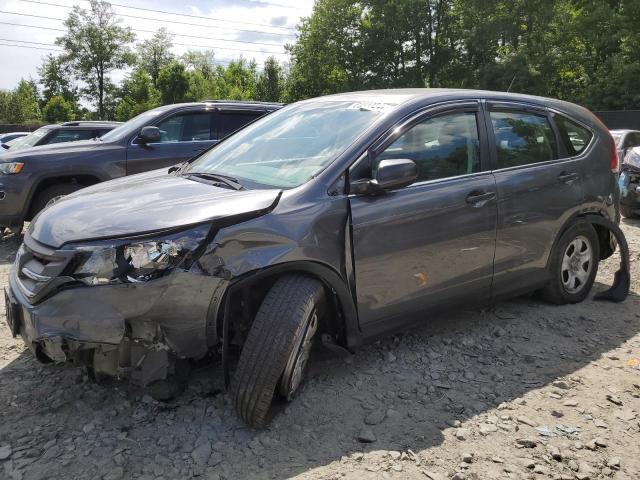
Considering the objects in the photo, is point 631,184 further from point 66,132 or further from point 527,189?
point 66,132

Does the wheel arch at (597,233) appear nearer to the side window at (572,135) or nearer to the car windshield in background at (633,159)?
the side window at (572,135)

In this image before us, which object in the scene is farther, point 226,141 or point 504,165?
point 226,141

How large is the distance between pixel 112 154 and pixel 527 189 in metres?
5.09

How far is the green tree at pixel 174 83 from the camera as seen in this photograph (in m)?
41.6

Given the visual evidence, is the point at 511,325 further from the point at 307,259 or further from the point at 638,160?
the point at 638,160

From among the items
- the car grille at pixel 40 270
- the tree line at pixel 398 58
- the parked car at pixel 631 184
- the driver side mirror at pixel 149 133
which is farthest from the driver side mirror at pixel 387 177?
the tree line at pixel 398 58

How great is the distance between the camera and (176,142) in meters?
7.41

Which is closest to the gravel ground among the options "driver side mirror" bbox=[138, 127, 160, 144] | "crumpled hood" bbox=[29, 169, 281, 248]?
"crumpled hood" bbox=[29, 169, 281, 248]

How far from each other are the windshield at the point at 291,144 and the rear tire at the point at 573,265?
1917 millimetres

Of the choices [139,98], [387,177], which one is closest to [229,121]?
[387,177]

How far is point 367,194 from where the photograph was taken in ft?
10.2

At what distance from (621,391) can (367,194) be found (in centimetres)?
188

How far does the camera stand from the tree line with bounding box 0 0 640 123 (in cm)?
2916

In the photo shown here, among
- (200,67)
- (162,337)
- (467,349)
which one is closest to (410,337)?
(467,349)
